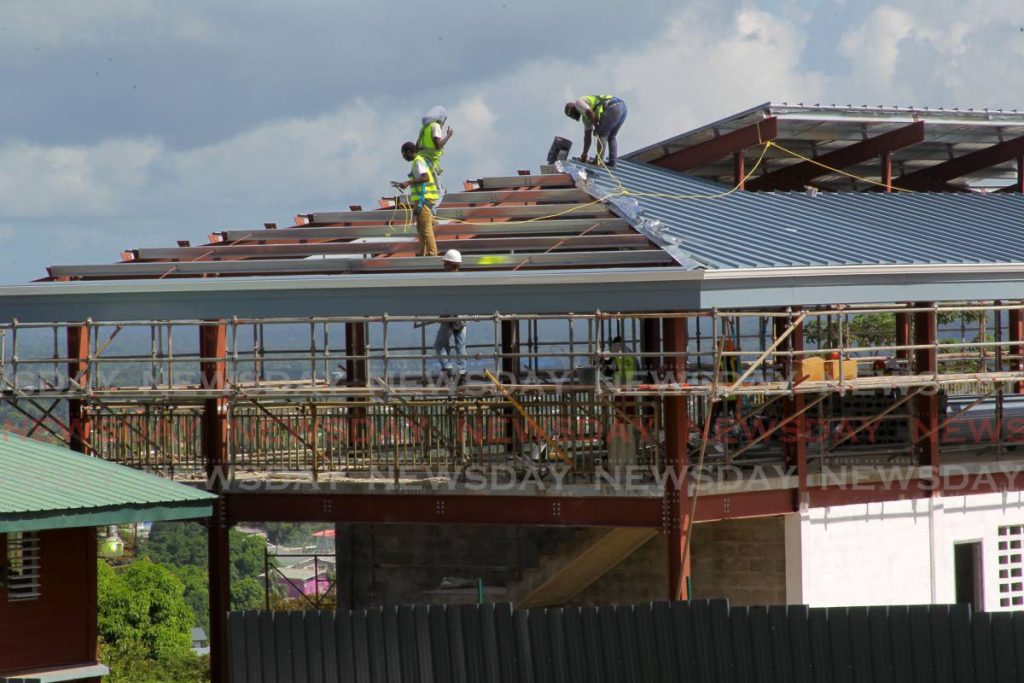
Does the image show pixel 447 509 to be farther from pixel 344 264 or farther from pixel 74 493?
pixel 74 493

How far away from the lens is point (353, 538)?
34719 mm

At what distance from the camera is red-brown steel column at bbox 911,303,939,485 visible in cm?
3006

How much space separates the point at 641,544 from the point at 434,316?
20.1ft

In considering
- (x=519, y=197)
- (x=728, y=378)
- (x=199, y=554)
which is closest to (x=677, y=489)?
(x=728, y=378)

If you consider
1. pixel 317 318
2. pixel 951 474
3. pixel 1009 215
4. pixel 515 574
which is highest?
pixel 1009 215

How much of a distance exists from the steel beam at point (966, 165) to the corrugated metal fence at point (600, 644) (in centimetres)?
2313

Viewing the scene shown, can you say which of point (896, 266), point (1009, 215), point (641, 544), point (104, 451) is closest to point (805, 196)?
point (1009, 215)

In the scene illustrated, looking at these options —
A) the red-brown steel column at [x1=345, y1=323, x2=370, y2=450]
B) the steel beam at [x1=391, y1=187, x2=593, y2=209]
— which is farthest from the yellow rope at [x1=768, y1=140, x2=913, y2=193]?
the red-brown steel column at [x1=345, y1=323, x2=370, y2=450]

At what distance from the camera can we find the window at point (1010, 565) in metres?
30.9

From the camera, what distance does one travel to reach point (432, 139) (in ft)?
99.2

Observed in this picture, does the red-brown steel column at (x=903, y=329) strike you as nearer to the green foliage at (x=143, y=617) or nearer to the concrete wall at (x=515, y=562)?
the concrete wall at (x=515, y=562)

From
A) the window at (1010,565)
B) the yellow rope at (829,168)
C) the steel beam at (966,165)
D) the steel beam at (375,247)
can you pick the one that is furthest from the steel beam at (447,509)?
the steel beam at (966,165)

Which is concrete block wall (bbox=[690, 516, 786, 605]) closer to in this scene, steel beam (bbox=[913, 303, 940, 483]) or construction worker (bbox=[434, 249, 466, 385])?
steel beam (bbox=[913, 303, 940, 483])

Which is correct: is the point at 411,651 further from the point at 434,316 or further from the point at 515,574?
the point at 515,574
